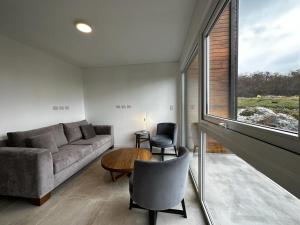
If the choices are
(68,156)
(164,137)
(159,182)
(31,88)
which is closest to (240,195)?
(159,182)

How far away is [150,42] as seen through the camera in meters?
2.80

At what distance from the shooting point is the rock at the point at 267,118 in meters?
0.64

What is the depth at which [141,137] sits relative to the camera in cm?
404

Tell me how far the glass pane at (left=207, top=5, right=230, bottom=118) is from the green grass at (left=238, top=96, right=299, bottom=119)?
362mm

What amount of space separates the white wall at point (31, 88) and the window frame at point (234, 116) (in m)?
3.01

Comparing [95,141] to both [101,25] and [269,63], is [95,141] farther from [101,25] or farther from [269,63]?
[269,63]

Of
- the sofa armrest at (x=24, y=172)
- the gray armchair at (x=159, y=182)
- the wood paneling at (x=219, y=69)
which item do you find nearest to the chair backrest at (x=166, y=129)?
Answer: the wood paneling at (x=219, y=69)

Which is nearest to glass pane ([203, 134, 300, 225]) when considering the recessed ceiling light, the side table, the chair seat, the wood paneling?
the wood paneling

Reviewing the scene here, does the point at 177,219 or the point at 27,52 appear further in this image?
the point at 27,52

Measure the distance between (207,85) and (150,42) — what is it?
5.24 ft

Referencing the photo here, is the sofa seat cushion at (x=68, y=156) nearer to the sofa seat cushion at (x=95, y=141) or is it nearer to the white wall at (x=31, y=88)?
the sofa seat cushion at (x=95, y=141)

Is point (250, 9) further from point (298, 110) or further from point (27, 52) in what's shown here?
point (27, 52)

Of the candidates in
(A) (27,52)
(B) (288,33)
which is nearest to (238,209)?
(B) (288,33)

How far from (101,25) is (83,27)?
268mm
